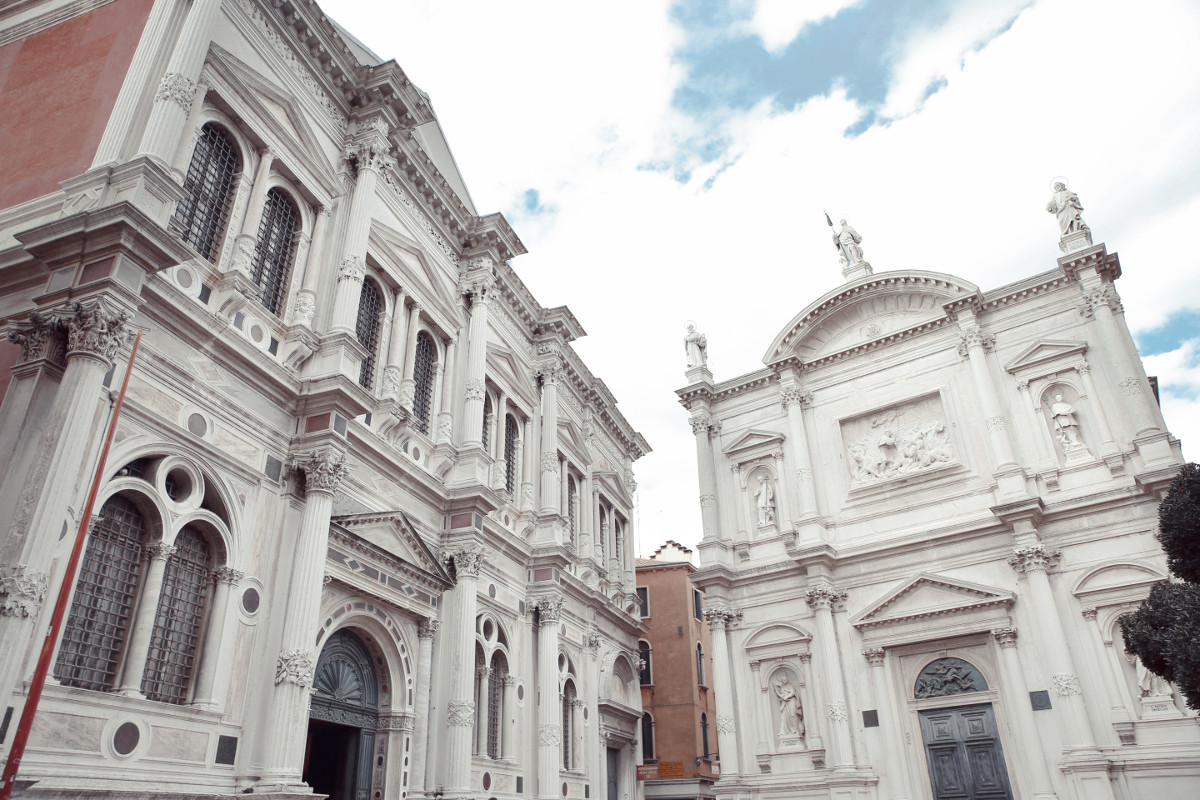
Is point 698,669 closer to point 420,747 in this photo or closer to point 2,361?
point 420,747

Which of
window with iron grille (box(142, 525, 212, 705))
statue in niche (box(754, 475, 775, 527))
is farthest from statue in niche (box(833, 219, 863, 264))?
window with iron grille (box(142, 525, 212, 705))

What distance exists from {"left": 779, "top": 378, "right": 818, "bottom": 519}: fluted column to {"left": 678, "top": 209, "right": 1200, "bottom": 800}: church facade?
70 millimetres

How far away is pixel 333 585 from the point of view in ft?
45.1

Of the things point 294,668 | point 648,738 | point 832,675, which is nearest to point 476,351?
point 294,668

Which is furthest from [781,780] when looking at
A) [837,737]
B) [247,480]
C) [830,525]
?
[247,480]

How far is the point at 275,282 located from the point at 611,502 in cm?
1579

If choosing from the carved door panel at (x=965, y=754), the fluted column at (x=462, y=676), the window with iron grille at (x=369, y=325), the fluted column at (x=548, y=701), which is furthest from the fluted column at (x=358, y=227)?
the carved door panel at (x=965, y=754)

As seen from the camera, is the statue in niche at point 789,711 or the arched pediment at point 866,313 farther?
the arched pediment at point 866,313

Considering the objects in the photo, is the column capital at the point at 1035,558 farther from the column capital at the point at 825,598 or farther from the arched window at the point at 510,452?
the arched window at the point at 510,452

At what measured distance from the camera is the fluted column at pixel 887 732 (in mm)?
19562

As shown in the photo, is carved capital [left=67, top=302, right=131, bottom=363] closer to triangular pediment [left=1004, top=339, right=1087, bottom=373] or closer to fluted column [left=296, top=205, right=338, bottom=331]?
fluted column [left=296, top=205, right=338, bottom=331]

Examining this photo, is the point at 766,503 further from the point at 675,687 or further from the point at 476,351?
the point at 675,687

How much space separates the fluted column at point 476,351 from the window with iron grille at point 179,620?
7.29m

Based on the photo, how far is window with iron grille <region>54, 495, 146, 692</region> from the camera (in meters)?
9.34
